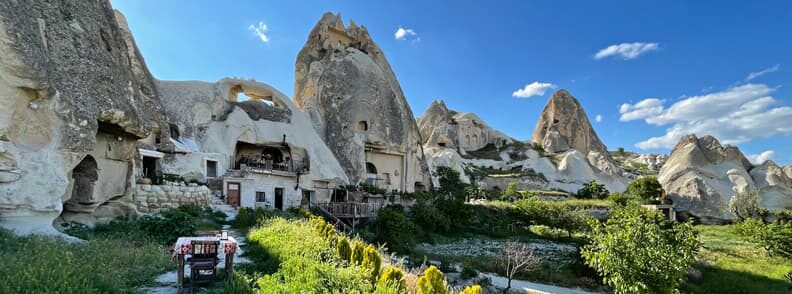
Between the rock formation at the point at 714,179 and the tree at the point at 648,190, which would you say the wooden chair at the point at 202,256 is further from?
the rock formation at the point at 714,179

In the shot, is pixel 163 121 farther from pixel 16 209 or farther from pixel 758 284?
pixel 758 284

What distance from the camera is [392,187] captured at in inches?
1329

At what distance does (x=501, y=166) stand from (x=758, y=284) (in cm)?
4903

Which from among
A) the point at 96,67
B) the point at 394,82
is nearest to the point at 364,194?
the point at 394,82

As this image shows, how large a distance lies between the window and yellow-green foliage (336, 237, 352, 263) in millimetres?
17493

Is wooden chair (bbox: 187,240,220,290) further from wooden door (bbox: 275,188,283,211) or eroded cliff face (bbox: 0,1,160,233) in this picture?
wooden door (bbox: 275,188,283,211)

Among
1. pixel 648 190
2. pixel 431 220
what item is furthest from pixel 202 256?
pixel 648 190

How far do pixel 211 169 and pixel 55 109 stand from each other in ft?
43.3

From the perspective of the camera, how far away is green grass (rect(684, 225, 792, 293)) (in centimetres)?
1453

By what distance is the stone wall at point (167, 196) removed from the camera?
15.1m

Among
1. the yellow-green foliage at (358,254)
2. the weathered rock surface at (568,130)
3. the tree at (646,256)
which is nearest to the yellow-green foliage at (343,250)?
the yellow-green foliage at (358,254)

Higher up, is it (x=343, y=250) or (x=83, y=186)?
(x=83, y=186)

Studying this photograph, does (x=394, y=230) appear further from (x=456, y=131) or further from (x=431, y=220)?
(x=456, y=131)

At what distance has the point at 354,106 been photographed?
32688mm
